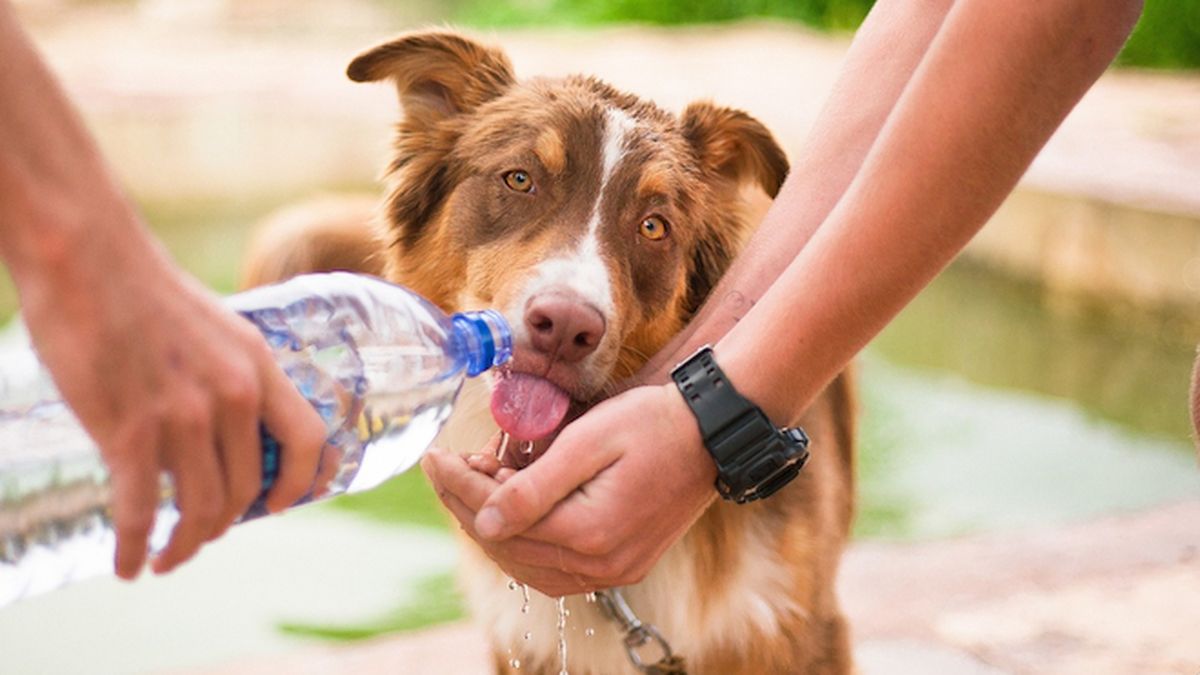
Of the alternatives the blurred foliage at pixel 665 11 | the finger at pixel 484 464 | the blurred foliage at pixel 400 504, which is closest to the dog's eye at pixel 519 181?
the finger at pixel 484 464

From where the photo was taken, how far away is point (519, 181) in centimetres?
241

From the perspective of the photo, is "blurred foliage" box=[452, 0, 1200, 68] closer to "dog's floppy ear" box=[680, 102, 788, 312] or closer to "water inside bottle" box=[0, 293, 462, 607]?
"dog's floppy ear" box=[680, 102, 788, 312]

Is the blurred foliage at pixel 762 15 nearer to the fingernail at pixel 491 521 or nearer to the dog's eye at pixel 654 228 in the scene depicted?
the dog's eye at pixel 654 228

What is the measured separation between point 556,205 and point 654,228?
0.66 ft

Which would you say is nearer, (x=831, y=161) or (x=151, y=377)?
(x=151, y=377)

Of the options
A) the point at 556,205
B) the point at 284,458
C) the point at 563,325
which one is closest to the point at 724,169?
the point at 556,205

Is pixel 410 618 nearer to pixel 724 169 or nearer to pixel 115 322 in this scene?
pixel 724 169

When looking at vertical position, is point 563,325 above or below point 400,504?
above

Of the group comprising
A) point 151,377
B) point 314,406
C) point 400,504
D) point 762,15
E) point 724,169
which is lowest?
point 400,504

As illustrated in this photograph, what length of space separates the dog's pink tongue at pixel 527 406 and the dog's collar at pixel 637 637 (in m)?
0.51

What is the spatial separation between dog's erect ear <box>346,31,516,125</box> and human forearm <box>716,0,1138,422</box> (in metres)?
1.12

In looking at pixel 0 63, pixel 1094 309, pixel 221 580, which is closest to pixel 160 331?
pixel 0 63

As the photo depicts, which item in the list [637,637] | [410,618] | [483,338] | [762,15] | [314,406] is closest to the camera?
[314,406]

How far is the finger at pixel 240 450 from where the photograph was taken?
99 cm
